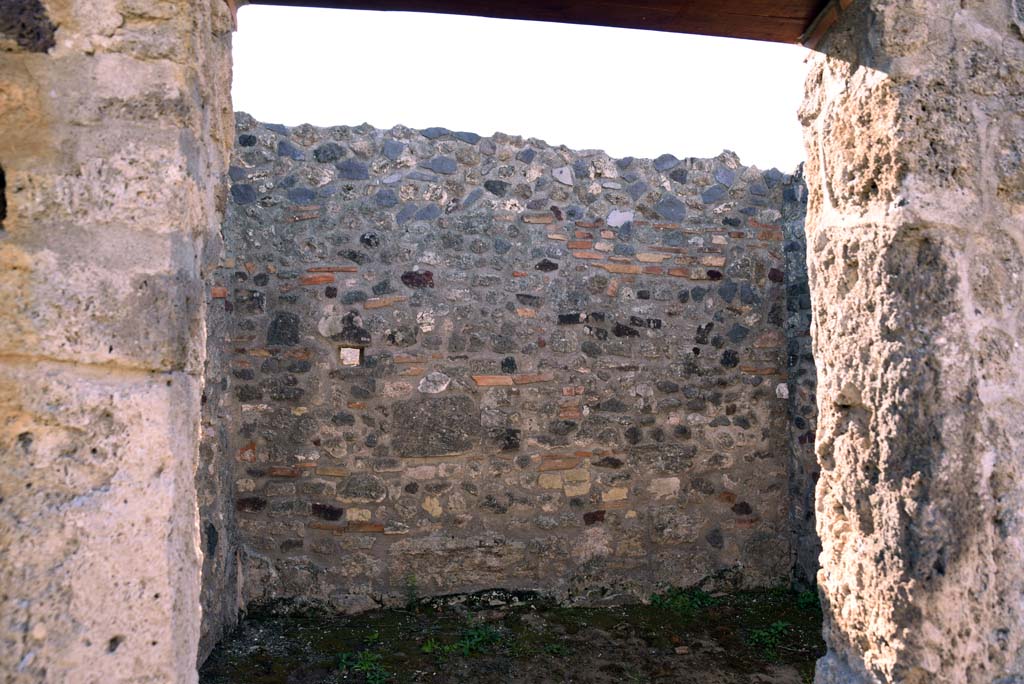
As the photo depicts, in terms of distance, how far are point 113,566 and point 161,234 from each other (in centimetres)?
54

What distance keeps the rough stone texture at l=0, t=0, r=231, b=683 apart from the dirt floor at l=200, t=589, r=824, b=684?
2836 millimetres

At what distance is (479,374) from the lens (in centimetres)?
464

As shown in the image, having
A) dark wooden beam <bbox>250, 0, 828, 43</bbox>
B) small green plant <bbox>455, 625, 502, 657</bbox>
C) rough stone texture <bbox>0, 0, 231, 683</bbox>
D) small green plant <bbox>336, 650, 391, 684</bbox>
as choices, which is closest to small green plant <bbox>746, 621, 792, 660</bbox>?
small green plant <bbox>455, 625, 502, 657</bbox>

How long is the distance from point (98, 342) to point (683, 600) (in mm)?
4353

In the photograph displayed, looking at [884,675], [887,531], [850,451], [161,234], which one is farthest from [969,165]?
[161,234]

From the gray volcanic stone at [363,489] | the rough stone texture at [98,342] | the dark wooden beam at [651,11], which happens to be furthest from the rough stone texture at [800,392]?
the rough stone texture at [98,342]

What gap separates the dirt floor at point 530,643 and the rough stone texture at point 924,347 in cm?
254

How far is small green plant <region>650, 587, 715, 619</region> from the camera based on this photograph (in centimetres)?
476

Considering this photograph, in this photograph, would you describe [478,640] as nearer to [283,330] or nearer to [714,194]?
[283,330]

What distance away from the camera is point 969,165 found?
154 centimetres

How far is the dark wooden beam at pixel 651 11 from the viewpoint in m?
1.67

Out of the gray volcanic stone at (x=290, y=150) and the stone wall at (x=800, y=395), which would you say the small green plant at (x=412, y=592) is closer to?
the stone wall at (x=800, y=395)

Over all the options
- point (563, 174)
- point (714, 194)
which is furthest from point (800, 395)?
point (563, 174)

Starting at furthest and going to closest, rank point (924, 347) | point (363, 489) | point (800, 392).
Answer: point (800, 392) → point (363, 489) → point (924, 347)
